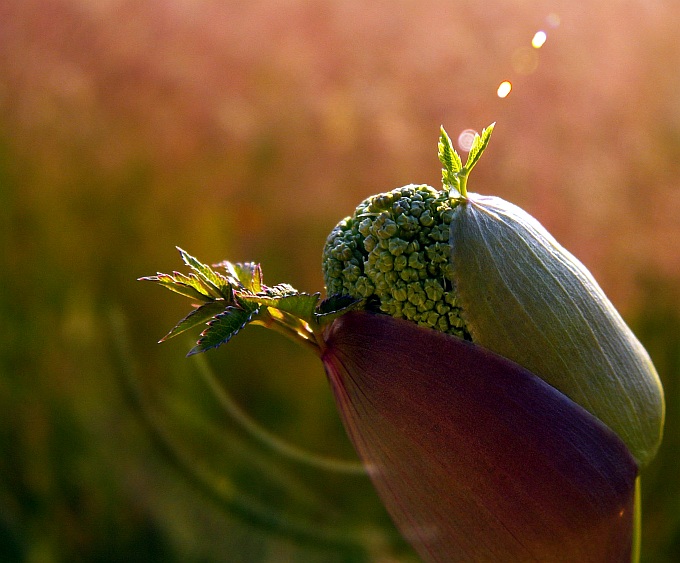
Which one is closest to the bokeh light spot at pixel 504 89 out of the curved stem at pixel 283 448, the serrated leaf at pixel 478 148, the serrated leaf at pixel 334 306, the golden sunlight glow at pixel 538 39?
the serrated leaf at pixel 478 148

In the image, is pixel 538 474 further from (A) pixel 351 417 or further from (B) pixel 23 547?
(B) pixel 23 547

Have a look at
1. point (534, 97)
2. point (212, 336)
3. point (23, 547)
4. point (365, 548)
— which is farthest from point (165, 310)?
point (212, 336)

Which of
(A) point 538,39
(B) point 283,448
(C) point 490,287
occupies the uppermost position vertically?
(A) point 538,39

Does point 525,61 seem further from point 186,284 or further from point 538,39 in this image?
point 186,284

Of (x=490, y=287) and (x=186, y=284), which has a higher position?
(x=186, y=284)

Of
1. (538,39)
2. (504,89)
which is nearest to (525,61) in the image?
(538,39)

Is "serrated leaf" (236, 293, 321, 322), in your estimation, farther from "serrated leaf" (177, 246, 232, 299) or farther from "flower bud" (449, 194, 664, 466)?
"flower bud" (449, 194, 664, 466)

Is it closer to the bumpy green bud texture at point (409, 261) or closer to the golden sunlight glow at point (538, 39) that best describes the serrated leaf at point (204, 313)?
the bumpy green bud texture at point (409, 261)
